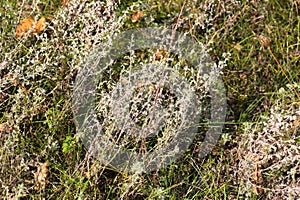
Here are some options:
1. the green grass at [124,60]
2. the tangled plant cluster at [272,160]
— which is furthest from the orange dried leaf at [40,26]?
the tangled plant cluster at [272,160]

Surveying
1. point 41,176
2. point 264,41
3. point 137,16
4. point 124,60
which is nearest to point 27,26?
point 124,60

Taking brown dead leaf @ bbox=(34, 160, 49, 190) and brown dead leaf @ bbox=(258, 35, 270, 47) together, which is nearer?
brown dead leaf @ bbox=(34, 160, 49, 190)

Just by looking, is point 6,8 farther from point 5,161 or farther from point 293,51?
point 293,51

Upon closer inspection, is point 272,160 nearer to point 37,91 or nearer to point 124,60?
point 124,60

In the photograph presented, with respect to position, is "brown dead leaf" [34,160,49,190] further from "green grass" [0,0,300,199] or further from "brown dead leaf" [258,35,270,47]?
"brown dead leaf" [258,35,270,47]

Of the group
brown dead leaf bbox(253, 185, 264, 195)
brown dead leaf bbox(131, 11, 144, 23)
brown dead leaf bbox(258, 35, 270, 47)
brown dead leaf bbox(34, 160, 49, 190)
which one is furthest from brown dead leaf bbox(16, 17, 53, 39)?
brown dead leaf bbox(253, 185, 264, 195)

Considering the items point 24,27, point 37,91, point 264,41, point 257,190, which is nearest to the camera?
point 257,190

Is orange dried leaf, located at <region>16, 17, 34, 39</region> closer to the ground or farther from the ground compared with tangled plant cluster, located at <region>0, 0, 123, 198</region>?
farther from the ground

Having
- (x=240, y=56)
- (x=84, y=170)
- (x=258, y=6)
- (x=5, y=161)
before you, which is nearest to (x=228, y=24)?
(x=240, y=56)
